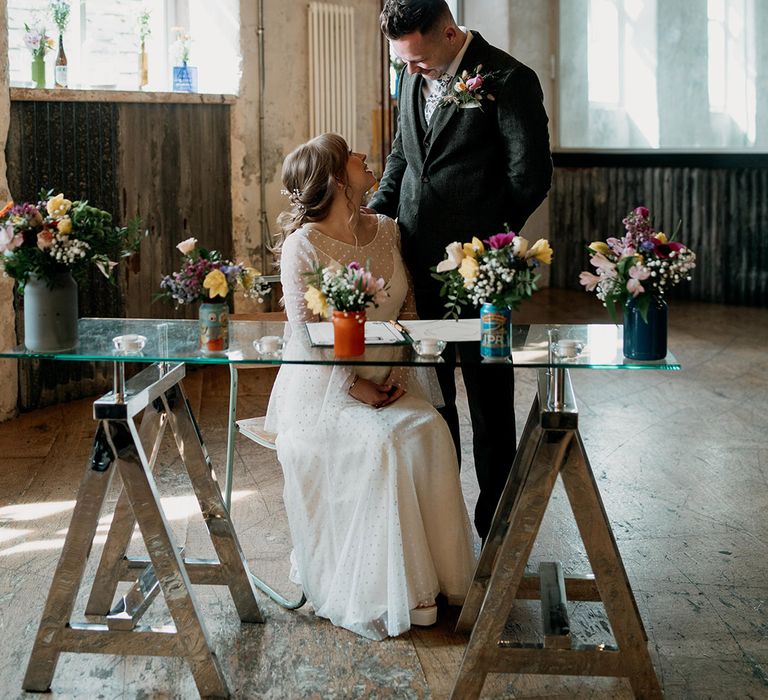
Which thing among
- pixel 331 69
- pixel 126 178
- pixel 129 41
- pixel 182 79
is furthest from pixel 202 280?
pixel 331 69

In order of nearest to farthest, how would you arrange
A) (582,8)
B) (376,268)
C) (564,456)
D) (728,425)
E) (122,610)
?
(564,456)
(122,610)
(376,268)
(728,425)
(582,8)

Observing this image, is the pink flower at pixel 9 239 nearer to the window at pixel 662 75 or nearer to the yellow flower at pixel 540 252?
the yellow flower at pixel 540 252

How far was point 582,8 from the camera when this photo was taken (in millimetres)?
9648

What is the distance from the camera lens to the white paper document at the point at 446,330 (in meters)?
2.85

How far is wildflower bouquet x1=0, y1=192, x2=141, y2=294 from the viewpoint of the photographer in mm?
2715

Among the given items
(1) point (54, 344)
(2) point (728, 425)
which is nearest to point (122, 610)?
(1) point (54, 344)

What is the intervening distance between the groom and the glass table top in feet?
2.08

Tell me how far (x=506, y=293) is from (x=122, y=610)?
1.30 metres

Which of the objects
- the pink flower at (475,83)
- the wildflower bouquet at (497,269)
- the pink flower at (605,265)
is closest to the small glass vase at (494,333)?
the wildflower bouquet at (497,269)

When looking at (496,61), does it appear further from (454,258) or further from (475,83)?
(454,258)

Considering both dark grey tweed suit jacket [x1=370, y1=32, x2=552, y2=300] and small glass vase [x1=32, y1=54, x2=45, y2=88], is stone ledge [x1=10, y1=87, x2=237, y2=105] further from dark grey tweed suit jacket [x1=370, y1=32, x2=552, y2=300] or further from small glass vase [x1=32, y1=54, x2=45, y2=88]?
dark grey tweed suit jacket [x1=370, y1=32, x2=552, y2=300]

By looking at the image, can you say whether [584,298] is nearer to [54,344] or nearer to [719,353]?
[719,353]

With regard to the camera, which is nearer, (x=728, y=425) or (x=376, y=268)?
(x=376, y=268)

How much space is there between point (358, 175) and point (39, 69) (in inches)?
134
